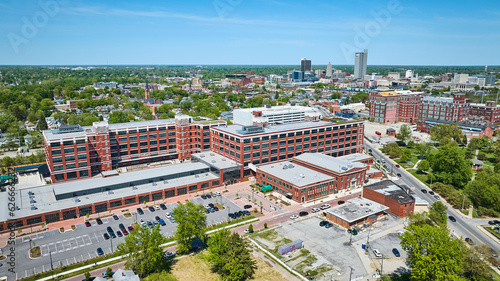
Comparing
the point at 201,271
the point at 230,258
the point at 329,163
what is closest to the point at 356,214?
the point at 329,163

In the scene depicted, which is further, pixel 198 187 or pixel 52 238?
pixel 198 187

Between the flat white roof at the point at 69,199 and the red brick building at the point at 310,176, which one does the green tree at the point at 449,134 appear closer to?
the red brick building at the point at 310,176

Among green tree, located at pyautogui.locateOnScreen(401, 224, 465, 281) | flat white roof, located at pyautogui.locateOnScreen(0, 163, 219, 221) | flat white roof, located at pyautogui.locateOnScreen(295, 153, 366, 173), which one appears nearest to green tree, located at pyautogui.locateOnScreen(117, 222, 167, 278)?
flat white roof, located at pyautogui.locateOnScreen(0, 163, 219, 221)

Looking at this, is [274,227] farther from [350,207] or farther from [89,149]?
[89,149]

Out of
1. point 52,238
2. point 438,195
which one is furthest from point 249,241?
point 438,195

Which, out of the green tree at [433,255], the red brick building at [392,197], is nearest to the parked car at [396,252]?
the green tree at [433,255]

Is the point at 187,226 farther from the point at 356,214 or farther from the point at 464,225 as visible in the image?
the point at 464,225
